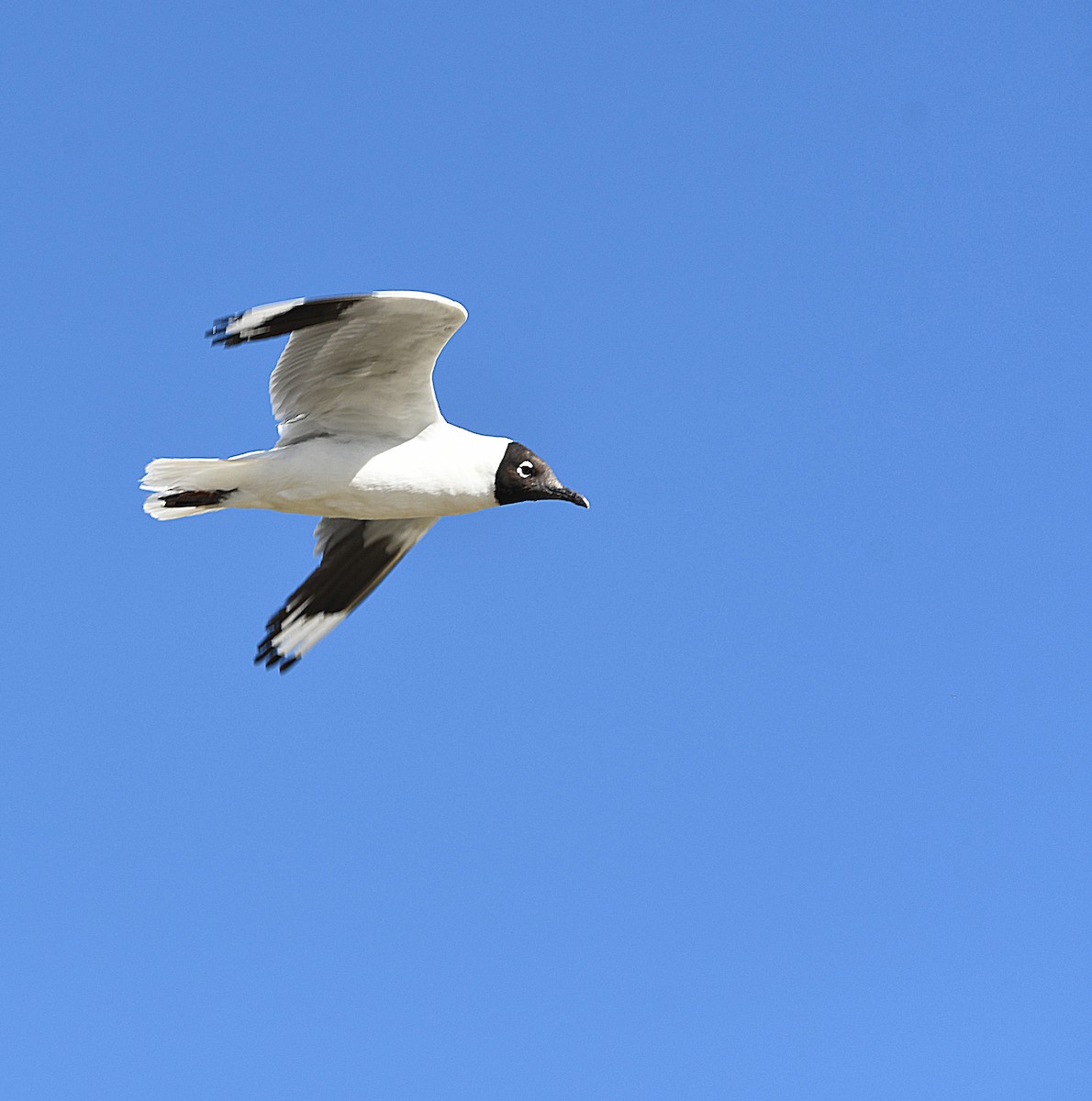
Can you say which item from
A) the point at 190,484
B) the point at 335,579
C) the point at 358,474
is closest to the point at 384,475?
the point at 358,474

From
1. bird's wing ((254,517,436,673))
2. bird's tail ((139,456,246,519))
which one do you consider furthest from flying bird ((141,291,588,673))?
bird's wing ((254,517,436,673))

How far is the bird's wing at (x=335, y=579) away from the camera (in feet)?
34.5

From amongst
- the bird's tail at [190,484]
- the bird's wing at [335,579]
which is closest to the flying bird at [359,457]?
the bird's tail at [190,484]

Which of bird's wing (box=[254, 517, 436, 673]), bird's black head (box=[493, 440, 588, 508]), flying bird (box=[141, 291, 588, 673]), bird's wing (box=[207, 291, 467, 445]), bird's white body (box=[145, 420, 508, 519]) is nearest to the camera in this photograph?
bird's wing (box=[207, 291, 467, 445])

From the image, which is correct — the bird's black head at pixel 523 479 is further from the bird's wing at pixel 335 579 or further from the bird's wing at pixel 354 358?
the bird's wing at pixel 335 579

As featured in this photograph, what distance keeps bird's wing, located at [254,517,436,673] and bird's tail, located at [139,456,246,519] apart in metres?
1.34

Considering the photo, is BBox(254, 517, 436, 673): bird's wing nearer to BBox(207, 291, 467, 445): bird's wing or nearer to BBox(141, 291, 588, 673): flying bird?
BBox(141, 291, 588, 673): flying bird

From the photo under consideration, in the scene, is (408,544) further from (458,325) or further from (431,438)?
(458,325)

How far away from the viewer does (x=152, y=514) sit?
937 centimetres

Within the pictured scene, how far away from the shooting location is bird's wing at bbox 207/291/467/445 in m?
8.35

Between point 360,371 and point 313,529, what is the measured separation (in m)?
1.89

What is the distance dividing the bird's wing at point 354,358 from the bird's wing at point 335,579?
1226 millimetres

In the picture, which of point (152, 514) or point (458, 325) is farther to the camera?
point (152, 514)

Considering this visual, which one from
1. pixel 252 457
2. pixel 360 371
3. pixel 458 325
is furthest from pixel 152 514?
pixel 458 325
